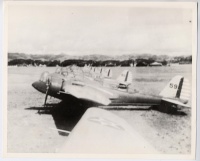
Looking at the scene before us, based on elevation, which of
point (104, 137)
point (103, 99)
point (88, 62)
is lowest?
point (104, 137)

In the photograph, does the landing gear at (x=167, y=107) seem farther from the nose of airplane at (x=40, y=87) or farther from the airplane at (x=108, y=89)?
the nose of airplane at (x=40, y=87)

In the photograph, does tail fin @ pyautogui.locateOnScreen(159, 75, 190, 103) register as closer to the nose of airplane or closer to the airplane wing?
the airplane wing

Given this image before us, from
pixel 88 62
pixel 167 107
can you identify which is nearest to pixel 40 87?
pixel 88 62

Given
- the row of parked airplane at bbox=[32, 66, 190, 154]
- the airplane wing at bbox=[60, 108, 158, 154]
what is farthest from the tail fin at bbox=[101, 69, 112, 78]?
the airplane wing at bbox=[60, 108, 158, 154]

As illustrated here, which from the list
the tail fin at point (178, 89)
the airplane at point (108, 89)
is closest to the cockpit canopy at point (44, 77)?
the airplane at point (108, 89)

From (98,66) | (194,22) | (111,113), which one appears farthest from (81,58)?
(194,22)

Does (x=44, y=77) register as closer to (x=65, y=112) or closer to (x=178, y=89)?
(x=65, y=112)

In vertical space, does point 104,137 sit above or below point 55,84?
below
